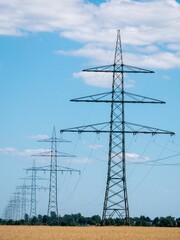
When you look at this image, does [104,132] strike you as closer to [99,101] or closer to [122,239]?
[99,101]

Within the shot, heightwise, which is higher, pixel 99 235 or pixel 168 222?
pixel 168 222

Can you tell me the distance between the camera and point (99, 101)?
54.6m

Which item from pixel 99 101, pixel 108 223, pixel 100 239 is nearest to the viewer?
pixel 100 239

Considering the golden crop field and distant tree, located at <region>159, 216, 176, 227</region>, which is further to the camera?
distant tree, located at <region>159, 216, 176, 227</region>

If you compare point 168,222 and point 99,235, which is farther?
point 168,222

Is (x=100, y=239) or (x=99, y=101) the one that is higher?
(x=99, y=101)

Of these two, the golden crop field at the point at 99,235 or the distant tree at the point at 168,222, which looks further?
the distant tree at the point at 168,222

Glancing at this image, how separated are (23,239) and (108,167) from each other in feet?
49.6

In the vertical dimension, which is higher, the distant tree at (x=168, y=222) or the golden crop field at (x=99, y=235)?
the distant tree at (x=168, y=222)

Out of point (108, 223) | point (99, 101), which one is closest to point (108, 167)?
point (99, 101)

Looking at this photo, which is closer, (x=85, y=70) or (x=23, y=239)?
(x=23, y=239)

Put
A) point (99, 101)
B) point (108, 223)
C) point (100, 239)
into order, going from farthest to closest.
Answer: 1. point (108, 223)
2. point (99, 101)
3. point (100, 239)

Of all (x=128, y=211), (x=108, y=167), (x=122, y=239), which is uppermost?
(x=108, y=167)

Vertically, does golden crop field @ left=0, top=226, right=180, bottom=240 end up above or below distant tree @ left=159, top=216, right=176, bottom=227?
below
